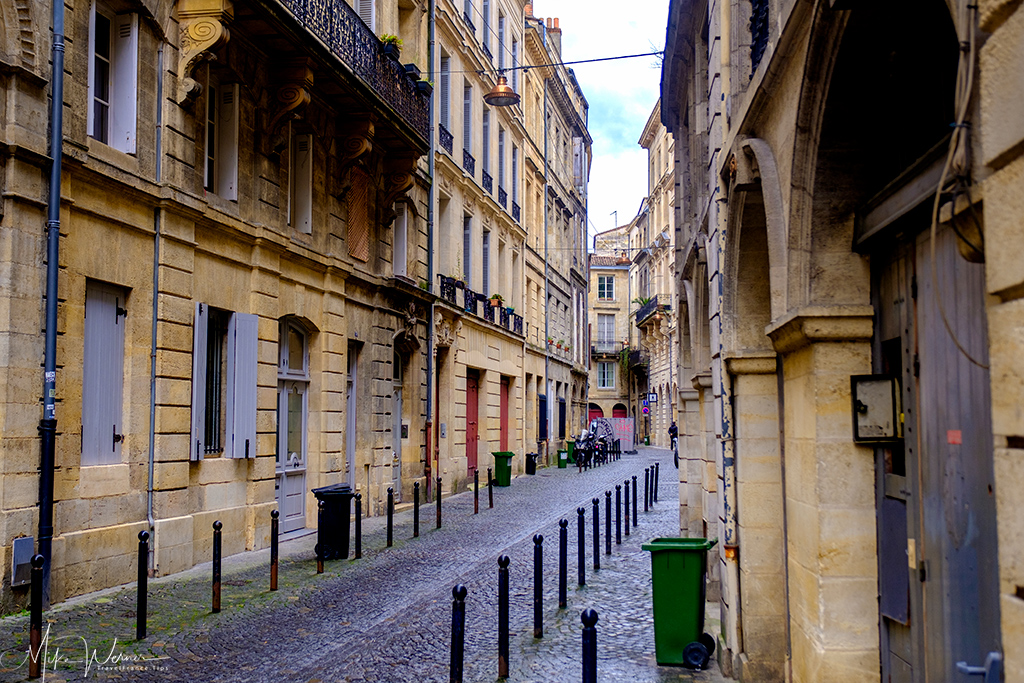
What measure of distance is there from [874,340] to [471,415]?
2205cm

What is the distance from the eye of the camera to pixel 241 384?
43.8 feet

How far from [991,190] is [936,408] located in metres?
2.02

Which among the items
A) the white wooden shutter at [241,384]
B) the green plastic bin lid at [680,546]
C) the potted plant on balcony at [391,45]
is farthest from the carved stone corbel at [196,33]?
the green plastic bin lid at [680,546]

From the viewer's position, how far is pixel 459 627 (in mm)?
6125

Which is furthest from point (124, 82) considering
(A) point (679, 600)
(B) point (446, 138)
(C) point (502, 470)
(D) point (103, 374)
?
(C) point (502, 470)

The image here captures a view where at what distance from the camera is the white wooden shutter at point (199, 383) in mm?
12219

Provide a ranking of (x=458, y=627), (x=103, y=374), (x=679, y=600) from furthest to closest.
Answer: (x=103, y=374), (x=679, y=600), (x=458, y=627)

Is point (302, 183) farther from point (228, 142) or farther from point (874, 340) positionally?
point (874, 340)

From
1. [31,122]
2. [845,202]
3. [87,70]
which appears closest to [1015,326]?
[845,202]

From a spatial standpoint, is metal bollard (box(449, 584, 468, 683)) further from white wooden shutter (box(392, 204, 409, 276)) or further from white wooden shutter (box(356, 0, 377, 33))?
white wooden shutter (box(356, 0, 377, 33))

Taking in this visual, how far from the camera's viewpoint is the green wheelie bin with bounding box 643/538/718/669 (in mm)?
7410

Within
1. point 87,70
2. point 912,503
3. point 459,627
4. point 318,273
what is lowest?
point 459,627

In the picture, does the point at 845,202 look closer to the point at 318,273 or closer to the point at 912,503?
the point at 912,503

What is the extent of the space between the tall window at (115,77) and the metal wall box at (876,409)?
30.3ft
